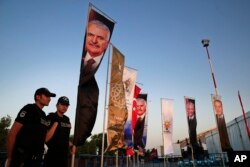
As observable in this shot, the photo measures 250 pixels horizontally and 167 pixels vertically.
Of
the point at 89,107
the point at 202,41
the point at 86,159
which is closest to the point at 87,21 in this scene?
the point at 89,107

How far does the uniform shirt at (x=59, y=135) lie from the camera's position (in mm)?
4574

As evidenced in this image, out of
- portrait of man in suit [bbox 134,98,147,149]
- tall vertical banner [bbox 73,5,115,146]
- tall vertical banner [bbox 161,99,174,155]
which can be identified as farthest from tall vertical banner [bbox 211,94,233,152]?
tall vertical banner [bbox 73,5,115,146]

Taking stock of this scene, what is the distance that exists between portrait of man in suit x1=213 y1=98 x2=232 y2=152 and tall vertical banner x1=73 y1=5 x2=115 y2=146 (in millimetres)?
12012

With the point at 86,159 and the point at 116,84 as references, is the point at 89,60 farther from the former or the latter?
the point at 86,159

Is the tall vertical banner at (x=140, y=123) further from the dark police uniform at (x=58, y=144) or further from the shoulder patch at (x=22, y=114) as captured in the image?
the shoulder patch at (x=22, y=114)

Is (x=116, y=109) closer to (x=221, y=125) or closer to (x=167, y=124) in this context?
(x=167, y=124)

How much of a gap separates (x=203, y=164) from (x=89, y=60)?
15705 mm

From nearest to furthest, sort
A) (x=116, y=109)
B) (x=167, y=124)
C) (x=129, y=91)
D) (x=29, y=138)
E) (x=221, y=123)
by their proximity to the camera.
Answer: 1. (x=29, y=138)
2. (x=116, y=109)
3. (x=129, y=91)
4. (x=167, y=124)
5. (x=221, y=123)

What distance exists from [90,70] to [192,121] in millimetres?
11728

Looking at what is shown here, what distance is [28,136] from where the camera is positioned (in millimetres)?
3535

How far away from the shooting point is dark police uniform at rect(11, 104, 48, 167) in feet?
11.0

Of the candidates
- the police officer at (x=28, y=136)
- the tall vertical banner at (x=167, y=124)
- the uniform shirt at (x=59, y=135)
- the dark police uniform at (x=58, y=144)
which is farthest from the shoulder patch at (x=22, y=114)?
the tall vertical banner at (x=167, y=124)

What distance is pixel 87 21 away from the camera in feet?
25.4

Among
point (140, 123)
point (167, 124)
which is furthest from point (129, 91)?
point (167, 124)
